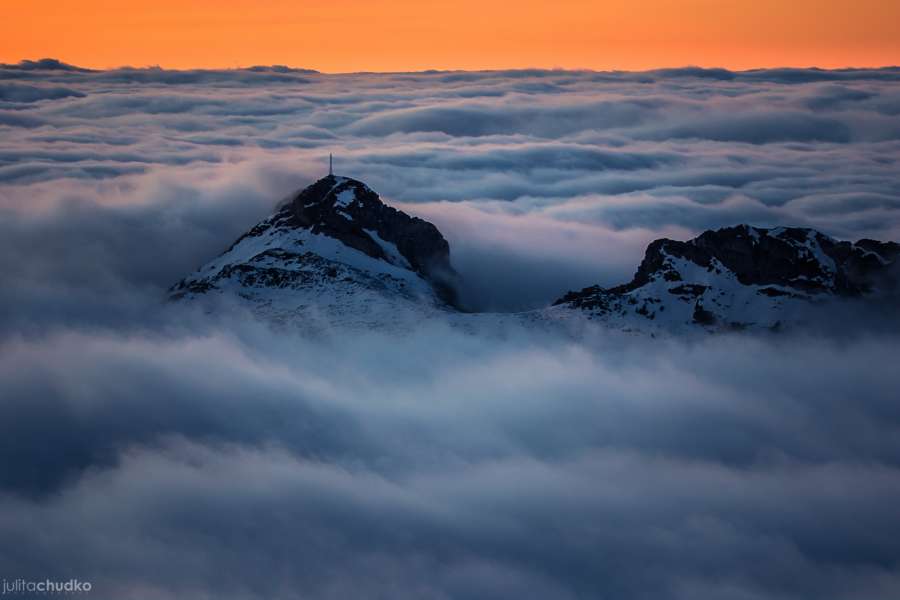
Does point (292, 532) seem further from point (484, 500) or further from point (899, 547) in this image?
point (899, 547)

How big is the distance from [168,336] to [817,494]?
78.2 meters

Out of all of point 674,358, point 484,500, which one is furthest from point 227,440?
point 674,358

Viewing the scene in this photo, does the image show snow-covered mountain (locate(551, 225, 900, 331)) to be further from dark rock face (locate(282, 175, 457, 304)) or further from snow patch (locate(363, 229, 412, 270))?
dark rock face (locate(282, 175, 457, 304))

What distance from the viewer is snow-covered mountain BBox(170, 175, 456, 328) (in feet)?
374

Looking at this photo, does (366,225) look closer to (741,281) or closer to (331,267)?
(331,267)

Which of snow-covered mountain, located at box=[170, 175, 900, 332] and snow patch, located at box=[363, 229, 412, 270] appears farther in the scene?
snow patch, located at box=[363, 229, 412, 270]

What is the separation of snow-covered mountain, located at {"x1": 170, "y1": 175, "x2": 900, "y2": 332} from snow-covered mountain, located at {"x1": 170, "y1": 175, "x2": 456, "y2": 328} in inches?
6.8

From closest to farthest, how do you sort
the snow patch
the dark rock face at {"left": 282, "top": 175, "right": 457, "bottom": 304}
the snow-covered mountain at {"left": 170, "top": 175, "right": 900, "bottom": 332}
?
1. the snow-covered mountain at {"left": 170, "top": 175, "right": 900, "bottom": 332}
2. the dark rock face at {"left": 282, "top": 175, "right": 457, "bottom": 304}
3. the snow patch

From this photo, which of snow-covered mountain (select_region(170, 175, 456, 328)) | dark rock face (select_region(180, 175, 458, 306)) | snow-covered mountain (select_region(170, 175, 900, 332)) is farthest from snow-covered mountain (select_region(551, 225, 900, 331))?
dark rock face (select_region(180, 175, 458, 306))

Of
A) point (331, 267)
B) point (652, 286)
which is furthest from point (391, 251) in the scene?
point (652, 286)

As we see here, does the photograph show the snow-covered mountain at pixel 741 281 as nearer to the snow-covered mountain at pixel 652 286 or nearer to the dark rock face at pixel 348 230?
A: the snow-covered mountain at pixel 652 286

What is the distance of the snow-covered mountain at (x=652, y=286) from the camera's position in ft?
365

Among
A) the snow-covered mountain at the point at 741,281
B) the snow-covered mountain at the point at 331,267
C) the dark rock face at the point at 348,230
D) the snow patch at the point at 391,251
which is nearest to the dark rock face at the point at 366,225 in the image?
the dark rock face at the point at 348,230

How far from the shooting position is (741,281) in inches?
4414
